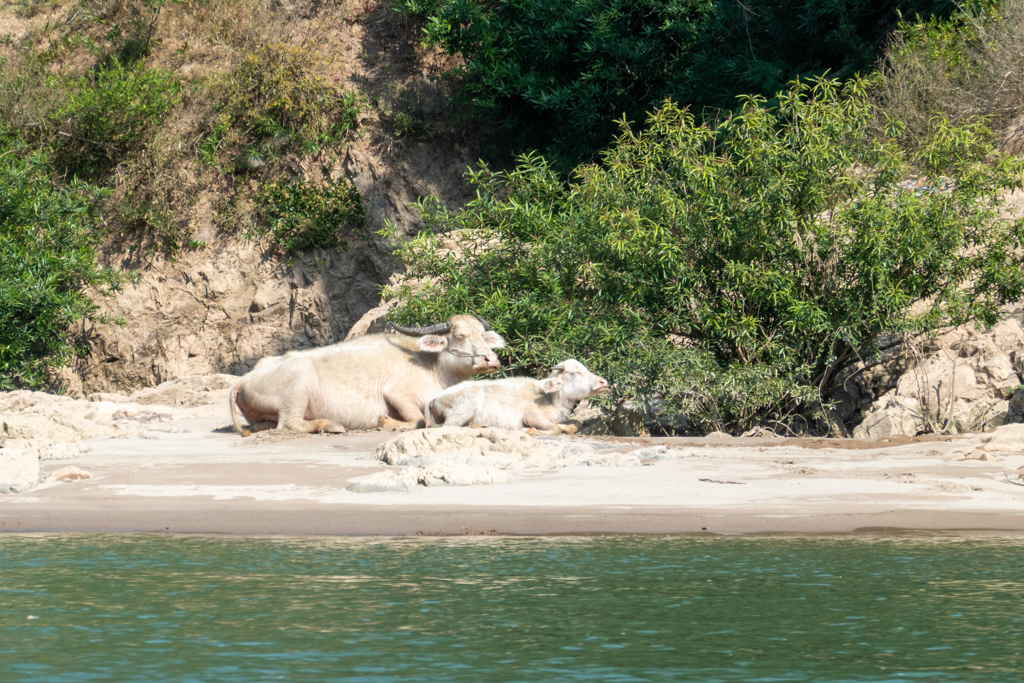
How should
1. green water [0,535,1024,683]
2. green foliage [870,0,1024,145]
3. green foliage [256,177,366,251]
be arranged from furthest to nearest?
green foliage [256,177,366,251]
green foliage [870,0,1024,145]
green water [0,535,1024,683]

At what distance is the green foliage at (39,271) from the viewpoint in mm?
15492

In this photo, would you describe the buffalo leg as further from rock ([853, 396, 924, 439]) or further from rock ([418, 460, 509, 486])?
rock ([853, 396, 924, 439])

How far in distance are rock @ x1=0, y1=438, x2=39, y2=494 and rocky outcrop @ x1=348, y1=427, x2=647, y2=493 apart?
211 centimetres

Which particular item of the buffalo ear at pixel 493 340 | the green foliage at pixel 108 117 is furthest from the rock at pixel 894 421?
the green foliage at pixel 108 117

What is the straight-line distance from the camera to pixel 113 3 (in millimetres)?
20781

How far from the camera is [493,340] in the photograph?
35.5 feet

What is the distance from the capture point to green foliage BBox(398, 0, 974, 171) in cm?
1723

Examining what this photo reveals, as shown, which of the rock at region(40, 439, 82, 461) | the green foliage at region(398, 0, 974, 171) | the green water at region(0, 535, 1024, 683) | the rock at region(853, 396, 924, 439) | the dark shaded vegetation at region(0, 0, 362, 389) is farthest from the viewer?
the dark shaded vegetation at region(0, 0, 362, 389)

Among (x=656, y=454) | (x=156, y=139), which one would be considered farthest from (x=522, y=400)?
(x=156, y=139)

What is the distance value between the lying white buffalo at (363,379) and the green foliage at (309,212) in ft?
26.5

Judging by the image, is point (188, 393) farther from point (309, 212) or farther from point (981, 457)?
point (981, 457)

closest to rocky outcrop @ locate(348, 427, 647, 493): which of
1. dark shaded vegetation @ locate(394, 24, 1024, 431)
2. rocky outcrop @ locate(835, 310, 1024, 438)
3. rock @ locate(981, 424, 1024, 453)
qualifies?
dark shaded vegetation @ locate(394, 24, 1024, 431)

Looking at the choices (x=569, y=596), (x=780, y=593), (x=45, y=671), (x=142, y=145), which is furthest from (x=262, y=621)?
(x=142, y=145)

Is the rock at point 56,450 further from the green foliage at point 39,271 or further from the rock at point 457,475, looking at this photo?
the green foliage at point 39,271
